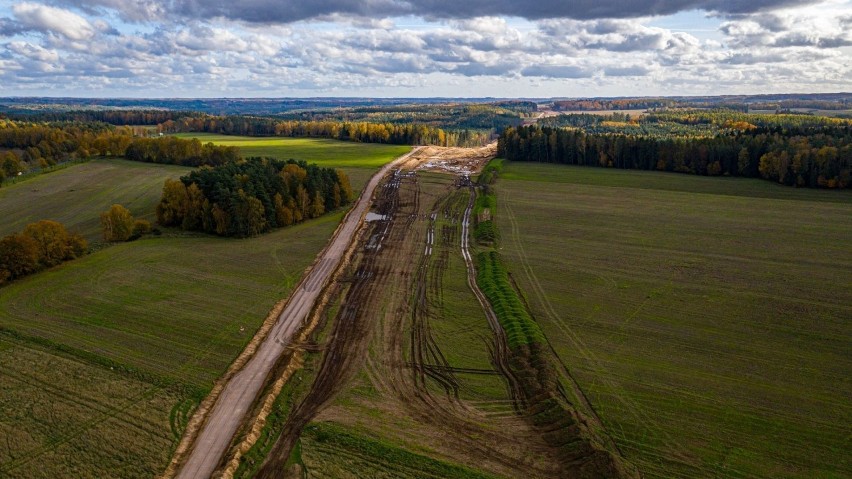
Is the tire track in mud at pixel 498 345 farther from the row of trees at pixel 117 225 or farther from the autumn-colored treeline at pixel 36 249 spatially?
the autumn-colored treeline at pixel 36 249

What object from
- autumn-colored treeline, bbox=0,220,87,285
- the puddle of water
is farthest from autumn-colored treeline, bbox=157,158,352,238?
autumn-colored treeline, bbox=0,220,87,285

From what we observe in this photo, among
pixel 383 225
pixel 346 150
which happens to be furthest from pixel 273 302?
pixel 346 150

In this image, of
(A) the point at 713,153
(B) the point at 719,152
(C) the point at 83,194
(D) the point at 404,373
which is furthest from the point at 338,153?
(D) the point at 404,373

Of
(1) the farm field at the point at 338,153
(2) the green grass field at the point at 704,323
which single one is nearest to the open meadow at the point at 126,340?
(2) the green grass field at the point at 704,323

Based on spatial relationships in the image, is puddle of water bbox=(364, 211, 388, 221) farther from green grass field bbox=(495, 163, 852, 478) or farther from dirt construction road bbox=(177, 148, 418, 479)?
dirt construction road bbox=(177, 148, 418, 479)

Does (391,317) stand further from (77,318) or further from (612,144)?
(612,144)

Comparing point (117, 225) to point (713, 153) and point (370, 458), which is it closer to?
point (370, 458)

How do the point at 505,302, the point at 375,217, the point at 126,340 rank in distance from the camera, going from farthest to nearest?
the point at 375,217, the point at 505,302, the point at 126,340
